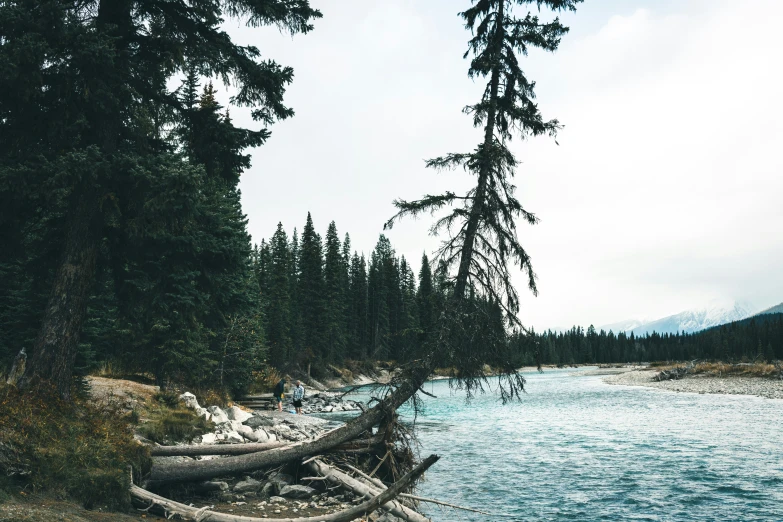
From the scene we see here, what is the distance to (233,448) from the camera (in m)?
11.9

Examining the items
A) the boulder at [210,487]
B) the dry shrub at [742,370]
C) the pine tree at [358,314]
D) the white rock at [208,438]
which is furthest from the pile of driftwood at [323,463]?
the pine tree at [358,314]

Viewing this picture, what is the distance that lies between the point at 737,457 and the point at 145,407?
19943 mm

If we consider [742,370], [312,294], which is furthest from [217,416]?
[742,370]

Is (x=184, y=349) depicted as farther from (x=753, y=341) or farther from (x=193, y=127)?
(x=753, y=341)

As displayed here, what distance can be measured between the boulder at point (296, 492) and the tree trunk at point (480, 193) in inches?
237

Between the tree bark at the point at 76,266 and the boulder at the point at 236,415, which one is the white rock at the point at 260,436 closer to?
the boulder at the point at 236,415

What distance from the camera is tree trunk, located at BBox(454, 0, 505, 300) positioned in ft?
45.6

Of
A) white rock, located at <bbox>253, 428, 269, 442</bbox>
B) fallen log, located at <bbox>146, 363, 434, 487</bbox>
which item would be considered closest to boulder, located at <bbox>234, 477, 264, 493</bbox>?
fallen log, located at <bbox>146, 363, 434, 487</bbox>

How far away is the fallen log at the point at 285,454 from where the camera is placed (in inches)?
399

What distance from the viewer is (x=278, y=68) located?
37.0 feet

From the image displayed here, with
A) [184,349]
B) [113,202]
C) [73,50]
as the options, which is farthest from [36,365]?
[184,349]

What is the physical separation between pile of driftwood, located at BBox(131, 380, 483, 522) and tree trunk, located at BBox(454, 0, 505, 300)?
3.63 metres

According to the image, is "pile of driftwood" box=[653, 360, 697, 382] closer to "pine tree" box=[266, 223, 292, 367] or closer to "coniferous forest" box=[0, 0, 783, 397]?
"pine tree" box=[266, 223, 292, 367]

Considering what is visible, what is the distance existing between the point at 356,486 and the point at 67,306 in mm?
6817
